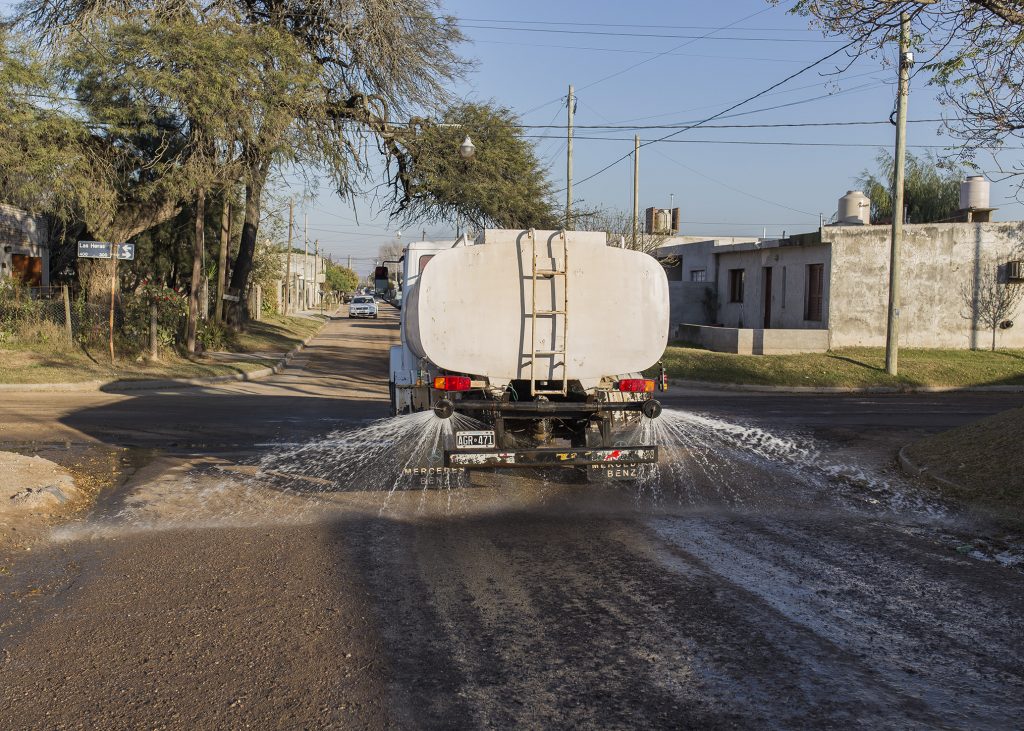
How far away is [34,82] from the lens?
21078 millimetres

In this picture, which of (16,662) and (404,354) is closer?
(16,662)

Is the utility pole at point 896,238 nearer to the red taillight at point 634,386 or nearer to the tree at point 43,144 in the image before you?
the red taillight at point 634,386

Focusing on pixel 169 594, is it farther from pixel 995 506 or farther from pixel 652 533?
pixel 995 506

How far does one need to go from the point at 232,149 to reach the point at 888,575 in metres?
20.7

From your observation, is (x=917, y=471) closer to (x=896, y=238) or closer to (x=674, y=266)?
(x=896, y=238)

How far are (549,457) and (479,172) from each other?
2161 centimetres

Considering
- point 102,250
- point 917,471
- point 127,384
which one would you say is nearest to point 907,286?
point 917,471

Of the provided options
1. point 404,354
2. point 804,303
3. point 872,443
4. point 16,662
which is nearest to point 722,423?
point 872,443

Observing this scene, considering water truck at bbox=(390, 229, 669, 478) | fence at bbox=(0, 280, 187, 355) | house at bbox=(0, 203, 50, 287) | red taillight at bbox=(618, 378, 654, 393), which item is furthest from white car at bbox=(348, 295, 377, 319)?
red taillight at bbox=(618, 378, 654, 393)

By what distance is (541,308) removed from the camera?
26.9ft

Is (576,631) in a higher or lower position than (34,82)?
lower

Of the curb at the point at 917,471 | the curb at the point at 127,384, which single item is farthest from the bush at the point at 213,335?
Answer: the curb at the point at 917,471

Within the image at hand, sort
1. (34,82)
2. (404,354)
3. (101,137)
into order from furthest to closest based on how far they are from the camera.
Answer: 1. (101,137)
2. (34,82)
3. (404,354)

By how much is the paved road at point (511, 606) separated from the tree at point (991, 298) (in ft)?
58.6
